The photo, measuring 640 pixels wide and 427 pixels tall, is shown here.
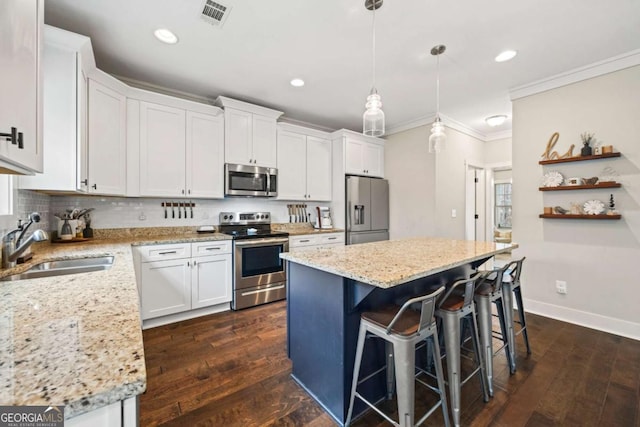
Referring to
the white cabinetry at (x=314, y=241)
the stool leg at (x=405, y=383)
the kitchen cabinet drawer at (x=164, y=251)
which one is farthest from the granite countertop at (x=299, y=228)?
the stool leg at (x=405, y=383)

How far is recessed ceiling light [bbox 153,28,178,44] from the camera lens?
84.4 inches

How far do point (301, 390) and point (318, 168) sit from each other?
315 cm

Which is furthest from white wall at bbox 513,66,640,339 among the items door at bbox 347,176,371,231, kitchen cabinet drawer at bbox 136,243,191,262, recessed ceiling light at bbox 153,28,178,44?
kitchen cabinet drawer at bbox 136,243,191,262

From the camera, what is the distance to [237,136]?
3.40 meters

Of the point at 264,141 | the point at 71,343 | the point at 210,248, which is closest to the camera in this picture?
the point at 71,343

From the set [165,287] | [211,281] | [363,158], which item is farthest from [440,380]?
[363,158]

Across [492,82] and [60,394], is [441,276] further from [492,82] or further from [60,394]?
[492,82]

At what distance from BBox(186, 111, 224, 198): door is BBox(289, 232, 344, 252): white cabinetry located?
113 centimetres

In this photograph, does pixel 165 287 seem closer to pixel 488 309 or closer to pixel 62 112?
pixel 62 112

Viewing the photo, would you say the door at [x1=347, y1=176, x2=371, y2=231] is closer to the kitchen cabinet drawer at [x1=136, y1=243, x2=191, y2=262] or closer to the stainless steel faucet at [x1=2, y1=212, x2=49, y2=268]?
the kitchen cabinet drawer at [x1=136, y1=243, x2=191, y2=262]

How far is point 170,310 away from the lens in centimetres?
277

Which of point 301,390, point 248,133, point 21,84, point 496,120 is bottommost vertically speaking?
point 301,390

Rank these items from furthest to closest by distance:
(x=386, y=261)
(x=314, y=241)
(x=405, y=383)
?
(x=314, y=241)
(x=386, y=261)
(x=405, y=383)

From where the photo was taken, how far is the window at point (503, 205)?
6277 millimetres
